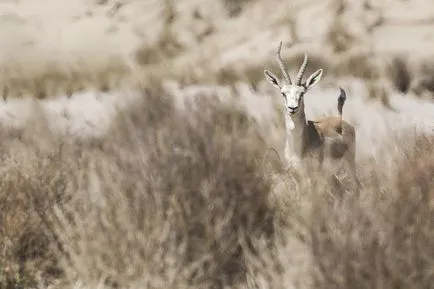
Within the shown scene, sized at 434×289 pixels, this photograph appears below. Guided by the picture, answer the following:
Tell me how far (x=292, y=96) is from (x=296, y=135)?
1.23ft

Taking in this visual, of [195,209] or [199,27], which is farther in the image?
[199,27]

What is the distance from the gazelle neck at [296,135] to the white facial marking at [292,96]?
114mm

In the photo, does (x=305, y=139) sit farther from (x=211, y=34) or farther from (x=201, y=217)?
(x=211, y=34)

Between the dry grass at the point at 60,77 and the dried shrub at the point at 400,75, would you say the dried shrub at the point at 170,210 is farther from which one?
the dry grass at the point at 60,77

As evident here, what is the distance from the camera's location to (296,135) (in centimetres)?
986

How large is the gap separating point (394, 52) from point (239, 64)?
130 inches

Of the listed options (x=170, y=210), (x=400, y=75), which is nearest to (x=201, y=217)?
(x=170, y=210)

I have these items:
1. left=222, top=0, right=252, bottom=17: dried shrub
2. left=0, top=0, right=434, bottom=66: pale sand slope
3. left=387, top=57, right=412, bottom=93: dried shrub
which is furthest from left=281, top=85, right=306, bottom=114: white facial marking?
left=222, top=0, right=252, bottom=17: dried shrub

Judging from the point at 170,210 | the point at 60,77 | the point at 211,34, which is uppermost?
the point at 170,210

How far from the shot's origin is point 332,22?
22578 mm

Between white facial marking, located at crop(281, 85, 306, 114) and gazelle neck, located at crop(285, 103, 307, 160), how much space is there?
114mm

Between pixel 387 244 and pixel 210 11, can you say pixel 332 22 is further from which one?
pixel 387 244

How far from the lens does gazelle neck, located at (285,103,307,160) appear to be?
9.79 metres

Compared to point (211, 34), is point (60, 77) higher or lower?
lower
